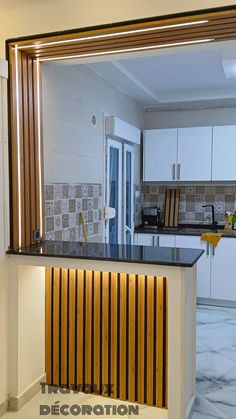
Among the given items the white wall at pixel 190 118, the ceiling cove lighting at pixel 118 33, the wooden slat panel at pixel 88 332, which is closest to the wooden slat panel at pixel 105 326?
the wooden slat panel at pixel 88 332

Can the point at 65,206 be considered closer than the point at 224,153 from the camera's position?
Yes

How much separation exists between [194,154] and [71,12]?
308cm

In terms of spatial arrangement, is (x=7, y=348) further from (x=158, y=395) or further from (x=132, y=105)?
(x=132, y=105)

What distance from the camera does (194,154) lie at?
5.14 metres

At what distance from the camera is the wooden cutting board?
5517 millimetres

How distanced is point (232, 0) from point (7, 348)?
2.50m

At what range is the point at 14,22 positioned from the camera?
2.54 metres

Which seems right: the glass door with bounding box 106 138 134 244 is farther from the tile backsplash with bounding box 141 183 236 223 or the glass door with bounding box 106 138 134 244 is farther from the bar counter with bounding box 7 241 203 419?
the bar counter with bounding box 7 241 203 419

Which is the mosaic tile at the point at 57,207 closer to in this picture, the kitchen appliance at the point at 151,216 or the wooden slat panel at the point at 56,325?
the wooden slat panel at the point at 56,325

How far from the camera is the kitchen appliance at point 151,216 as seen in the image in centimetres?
545

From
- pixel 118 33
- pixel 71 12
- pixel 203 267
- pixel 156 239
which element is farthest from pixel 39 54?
pixel 203 267

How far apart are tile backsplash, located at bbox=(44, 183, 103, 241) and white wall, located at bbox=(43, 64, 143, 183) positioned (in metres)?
0.08

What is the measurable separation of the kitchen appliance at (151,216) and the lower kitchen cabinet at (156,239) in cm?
36

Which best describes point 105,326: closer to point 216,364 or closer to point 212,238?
point 216,364
